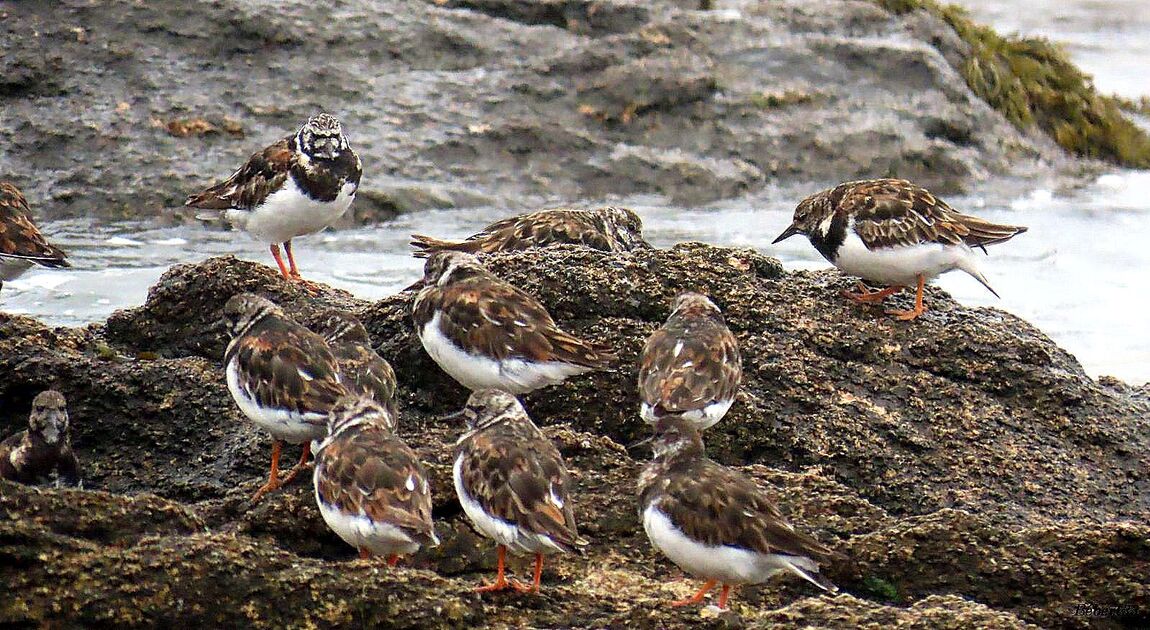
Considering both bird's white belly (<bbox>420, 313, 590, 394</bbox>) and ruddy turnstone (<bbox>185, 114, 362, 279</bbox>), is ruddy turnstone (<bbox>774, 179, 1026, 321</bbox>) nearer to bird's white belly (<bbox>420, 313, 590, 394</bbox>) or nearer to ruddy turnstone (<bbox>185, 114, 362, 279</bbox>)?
bird's white belly (<bbox>420, 313, 590, 394</bbox>)

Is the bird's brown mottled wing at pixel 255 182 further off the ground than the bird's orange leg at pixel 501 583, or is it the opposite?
the bird's brown mottled wing at pixel 255 182

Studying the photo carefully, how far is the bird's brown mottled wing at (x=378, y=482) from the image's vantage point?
4.60 metres

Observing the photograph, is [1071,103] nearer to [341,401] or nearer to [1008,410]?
[1008,410]

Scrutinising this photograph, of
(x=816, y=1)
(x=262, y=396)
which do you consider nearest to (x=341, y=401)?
(x=262, y=396)

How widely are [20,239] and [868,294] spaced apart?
160 inches

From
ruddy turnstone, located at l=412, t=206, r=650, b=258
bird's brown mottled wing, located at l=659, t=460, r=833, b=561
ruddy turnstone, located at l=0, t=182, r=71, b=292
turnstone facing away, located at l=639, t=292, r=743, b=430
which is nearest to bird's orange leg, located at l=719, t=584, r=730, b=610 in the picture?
bird's brown mottled wing, located at l=659, t=460, r=833, b=561

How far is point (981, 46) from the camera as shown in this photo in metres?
14.5

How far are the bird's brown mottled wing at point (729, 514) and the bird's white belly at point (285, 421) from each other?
149 centimetres

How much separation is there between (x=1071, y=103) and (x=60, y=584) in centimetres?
1262

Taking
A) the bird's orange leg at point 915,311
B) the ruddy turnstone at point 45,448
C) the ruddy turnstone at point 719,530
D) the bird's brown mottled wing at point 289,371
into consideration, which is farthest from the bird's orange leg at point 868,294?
the ruddy turnstone at point 45,448

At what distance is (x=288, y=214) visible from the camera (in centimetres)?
844

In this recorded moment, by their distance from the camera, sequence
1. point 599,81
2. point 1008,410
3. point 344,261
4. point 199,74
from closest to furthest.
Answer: point 1008,410 → point 344,261 → point 199,74 → point 599,81

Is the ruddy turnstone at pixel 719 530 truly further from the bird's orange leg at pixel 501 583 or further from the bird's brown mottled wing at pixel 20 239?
the bird's brown mottled wing at pixel 20 239

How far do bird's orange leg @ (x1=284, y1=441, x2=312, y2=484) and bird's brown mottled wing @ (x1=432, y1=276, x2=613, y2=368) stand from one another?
0.72 metres
